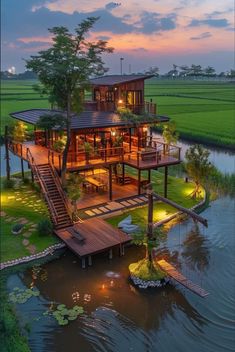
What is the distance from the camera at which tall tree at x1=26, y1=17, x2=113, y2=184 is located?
21.3 m

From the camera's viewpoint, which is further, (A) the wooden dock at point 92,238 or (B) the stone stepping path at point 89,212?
(B) the stone stepping path at point 89,212

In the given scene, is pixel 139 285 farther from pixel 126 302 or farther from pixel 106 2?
pixel 106 2

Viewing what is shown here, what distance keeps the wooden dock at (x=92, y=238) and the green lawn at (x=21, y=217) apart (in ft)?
3.59

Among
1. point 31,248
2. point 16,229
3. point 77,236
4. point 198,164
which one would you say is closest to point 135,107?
point 198,164

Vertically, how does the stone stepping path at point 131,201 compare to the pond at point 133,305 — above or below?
above

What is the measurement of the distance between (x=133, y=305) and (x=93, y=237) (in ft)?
17.2

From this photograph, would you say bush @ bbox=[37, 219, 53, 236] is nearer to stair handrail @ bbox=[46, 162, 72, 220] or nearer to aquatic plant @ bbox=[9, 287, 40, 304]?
stair handrail @ bbox=[46, 162, 72, 220]

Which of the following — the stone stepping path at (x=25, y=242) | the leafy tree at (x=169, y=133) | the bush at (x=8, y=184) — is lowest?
the stone stepping path at (x=25, y=242)

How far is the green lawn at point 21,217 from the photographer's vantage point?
62.5 ft

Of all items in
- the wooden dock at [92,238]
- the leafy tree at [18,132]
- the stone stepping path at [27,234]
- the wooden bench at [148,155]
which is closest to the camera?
the wooden dock at [92,238]

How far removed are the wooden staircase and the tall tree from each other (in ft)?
2.70

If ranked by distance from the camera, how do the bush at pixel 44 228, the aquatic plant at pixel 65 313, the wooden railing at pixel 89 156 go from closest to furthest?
1. the aquatic plant at pixel 65 313
2. the bush at pixel 44 228
3. the wooden railing at pixel 89 156

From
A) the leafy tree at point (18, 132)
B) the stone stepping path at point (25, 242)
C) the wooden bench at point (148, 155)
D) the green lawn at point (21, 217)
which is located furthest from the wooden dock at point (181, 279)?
the leafy tree at point (18, 132)

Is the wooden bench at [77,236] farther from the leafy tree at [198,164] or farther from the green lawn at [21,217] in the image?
the leafy tree at [198,164]
